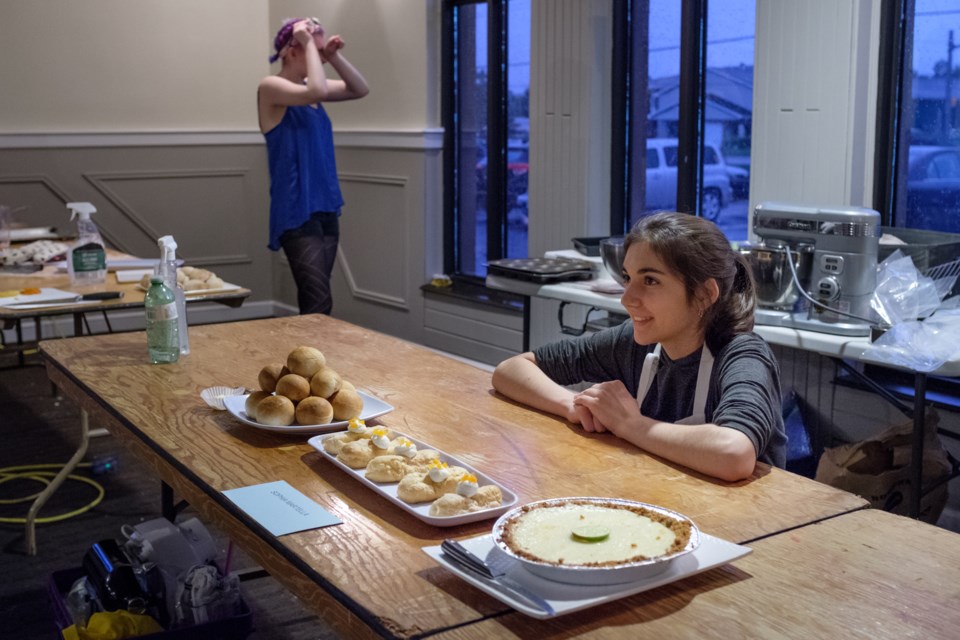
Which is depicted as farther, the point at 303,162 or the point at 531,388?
the point at 303,162

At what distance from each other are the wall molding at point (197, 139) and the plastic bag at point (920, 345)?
11.5ft

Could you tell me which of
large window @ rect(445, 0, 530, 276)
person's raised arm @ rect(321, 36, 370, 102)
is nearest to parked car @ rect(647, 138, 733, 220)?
large window @ rect(445, 0, 530, 276)

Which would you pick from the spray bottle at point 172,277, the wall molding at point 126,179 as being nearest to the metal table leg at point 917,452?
the spray bottle at point 172,277

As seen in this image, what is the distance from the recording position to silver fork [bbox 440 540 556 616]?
43.8 inches

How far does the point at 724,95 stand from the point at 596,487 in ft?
10.1

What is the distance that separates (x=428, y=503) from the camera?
4.72 feet

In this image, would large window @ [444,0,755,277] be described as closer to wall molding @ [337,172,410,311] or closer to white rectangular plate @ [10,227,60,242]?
wall molding @ [337,172,410,311]

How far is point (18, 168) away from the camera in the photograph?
6086mm

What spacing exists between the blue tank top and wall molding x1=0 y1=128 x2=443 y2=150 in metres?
1.25

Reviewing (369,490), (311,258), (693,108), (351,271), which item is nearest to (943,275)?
(693,108)

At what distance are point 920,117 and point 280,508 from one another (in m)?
2.88

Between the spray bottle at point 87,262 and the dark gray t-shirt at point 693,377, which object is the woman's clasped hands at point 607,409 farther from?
the spray bottle at point 87,262

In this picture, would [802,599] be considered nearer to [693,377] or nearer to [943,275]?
[693,377]

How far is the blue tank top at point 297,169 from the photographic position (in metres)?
4.50
